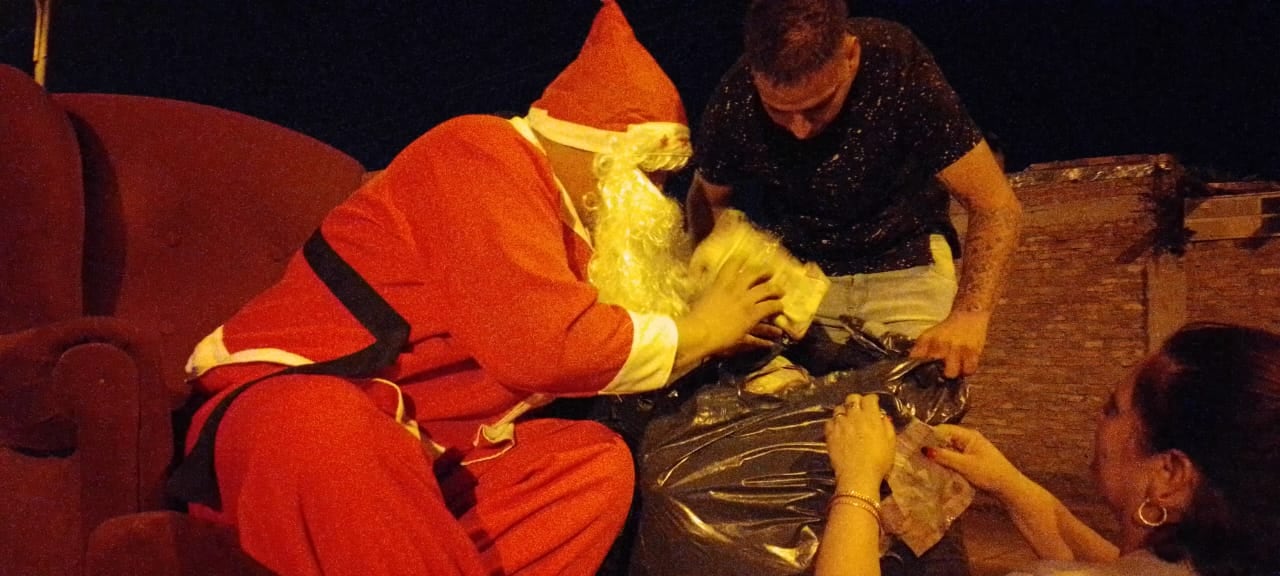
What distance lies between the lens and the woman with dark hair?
1.11 meters

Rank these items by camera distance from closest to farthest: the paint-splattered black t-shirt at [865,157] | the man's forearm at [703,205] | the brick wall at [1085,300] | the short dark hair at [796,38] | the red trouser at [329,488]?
the red trouser at [329,488] → the short dark hair at [796,38] → the paint-splattered black t-shirt at [865,157] → the man's forearm at [703,205] → the brick wall at [1085,300]

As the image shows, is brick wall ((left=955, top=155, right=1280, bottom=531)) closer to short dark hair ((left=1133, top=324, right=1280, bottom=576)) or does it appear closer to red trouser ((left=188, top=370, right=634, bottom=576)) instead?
short dark hair ((left=1133, top=324, right=1280, bottom=576))

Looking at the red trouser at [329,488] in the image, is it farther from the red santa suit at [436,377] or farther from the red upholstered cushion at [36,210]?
the red upholstered cushion at [36,210]

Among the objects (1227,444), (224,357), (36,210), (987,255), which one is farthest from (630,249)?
(36,210)

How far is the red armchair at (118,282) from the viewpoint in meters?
1.35

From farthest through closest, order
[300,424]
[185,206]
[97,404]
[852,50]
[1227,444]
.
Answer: [185,206] → [852,50] → [97,404] → [300,424] → [1227,444]

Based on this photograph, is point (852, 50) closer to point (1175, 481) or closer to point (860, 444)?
point (860, 444)

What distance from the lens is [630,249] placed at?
5.32ft

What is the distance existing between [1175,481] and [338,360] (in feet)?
3.95

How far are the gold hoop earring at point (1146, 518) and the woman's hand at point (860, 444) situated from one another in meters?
0.37

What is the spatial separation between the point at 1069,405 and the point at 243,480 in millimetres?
5713

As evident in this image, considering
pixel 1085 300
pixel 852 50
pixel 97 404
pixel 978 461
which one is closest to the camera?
pixel 97 404

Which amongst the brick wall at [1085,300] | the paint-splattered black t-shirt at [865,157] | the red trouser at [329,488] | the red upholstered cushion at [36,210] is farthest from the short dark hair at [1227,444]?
the brick wall at [1085,300]

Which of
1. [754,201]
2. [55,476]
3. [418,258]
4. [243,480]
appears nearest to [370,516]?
[243,480]
